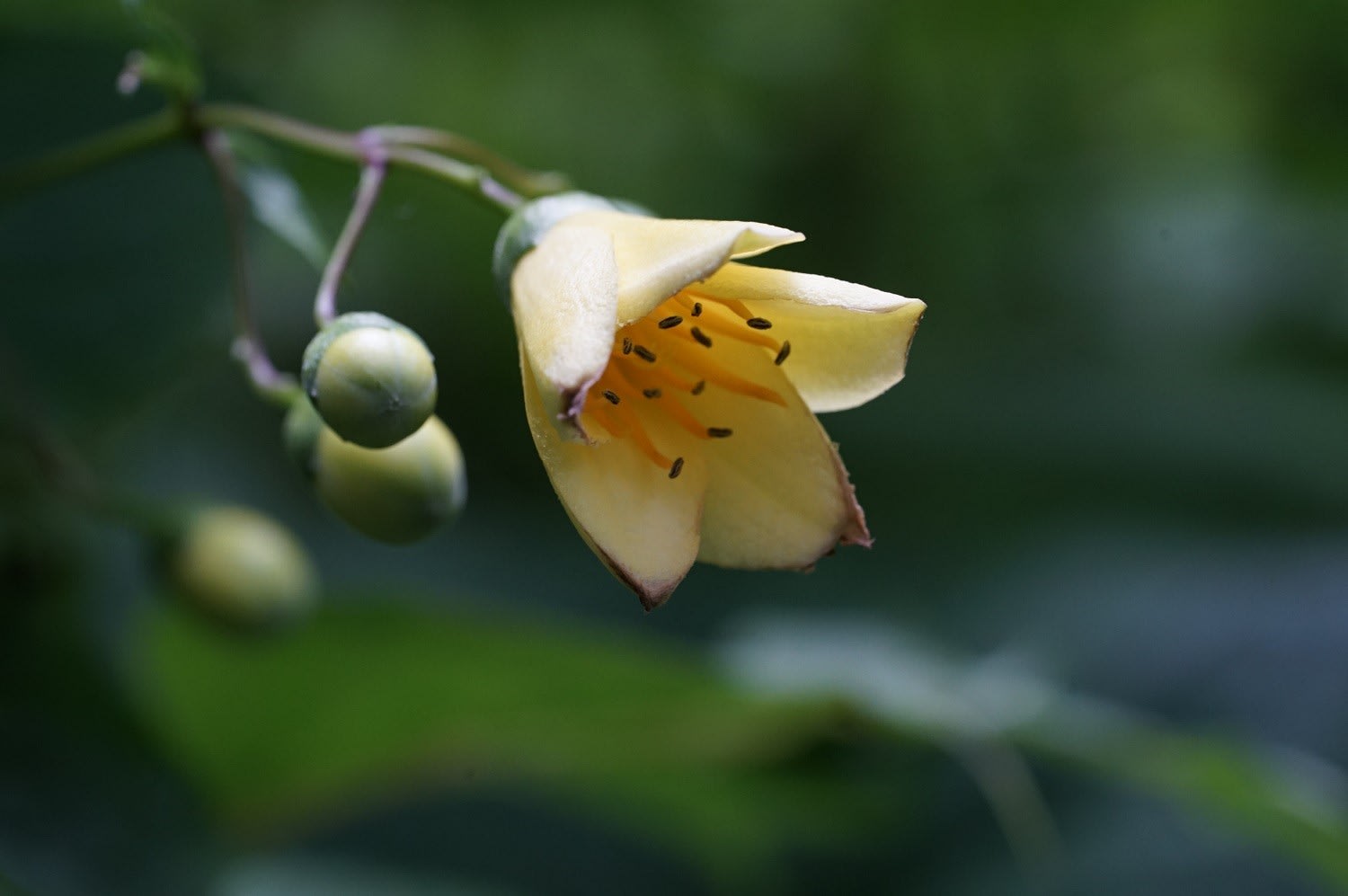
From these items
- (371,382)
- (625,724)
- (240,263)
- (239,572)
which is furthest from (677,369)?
(625,724)

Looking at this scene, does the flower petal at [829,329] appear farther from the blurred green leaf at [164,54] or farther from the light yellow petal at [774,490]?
the blurred green leaf at [164,54]

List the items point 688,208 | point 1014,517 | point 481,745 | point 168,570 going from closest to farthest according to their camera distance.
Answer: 1. point 168,570
2. point 481,745
3. point 688,208
4. point 1014,517

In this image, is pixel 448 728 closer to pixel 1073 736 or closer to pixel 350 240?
pixel 1073 736

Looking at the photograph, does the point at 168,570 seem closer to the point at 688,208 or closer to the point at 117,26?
the point at 117,26

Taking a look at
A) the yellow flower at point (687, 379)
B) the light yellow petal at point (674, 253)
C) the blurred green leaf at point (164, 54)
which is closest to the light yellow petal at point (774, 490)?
the yellow flower at point (687, 379)

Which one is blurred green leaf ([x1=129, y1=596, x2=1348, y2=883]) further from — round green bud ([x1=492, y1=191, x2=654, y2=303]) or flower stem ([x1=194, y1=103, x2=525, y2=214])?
round green bud ([x1=492, y1=191, x2=654, y2=303])

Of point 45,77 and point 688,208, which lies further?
point 688,208

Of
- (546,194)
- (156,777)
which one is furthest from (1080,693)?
(546,194)
